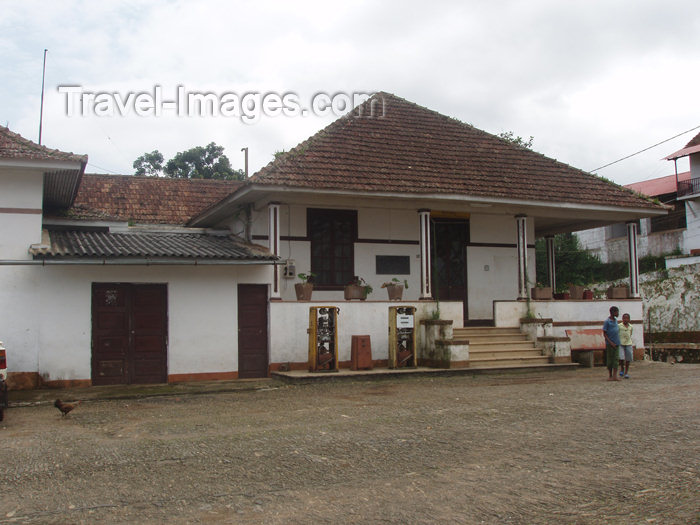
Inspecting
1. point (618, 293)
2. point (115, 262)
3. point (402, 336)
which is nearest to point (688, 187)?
point (618, 293)

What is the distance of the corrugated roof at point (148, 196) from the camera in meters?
18.3

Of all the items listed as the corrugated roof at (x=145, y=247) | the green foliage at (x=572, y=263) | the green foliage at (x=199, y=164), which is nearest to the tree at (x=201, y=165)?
the green foliage at (x=199, y=164)

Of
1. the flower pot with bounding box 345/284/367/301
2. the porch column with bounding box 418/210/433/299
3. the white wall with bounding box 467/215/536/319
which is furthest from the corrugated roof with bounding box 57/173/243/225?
the white wall with bounding box 467/215/536/319

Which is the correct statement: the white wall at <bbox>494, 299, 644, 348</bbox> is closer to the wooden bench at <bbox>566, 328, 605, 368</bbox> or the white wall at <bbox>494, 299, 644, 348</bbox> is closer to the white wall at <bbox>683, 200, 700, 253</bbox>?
the wooden bench at <bbox>566, 328, 605, 368</bbox>

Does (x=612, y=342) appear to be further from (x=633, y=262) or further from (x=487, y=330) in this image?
(x=633, y=262)

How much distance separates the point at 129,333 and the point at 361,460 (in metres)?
7.67

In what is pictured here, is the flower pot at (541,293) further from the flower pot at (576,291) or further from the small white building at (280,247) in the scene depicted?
the flower pot at (576,291)

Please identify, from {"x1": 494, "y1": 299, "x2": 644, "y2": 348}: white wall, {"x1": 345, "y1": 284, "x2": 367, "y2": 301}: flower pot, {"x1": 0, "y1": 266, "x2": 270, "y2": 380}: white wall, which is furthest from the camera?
{"x1": 494, "y1": 299, "x2": 644, "y2": 348}: white wall

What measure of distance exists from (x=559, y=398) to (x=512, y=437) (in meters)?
3.13

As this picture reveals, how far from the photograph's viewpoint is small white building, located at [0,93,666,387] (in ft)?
39.7

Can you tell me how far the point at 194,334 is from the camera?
13.1 meters

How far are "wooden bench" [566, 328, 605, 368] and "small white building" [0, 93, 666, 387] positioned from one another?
0.86 ft

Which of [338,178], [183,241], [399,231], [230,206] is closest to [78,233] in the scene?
[183,241]

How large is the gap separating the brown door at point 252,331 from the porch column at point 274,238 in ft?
1.08
